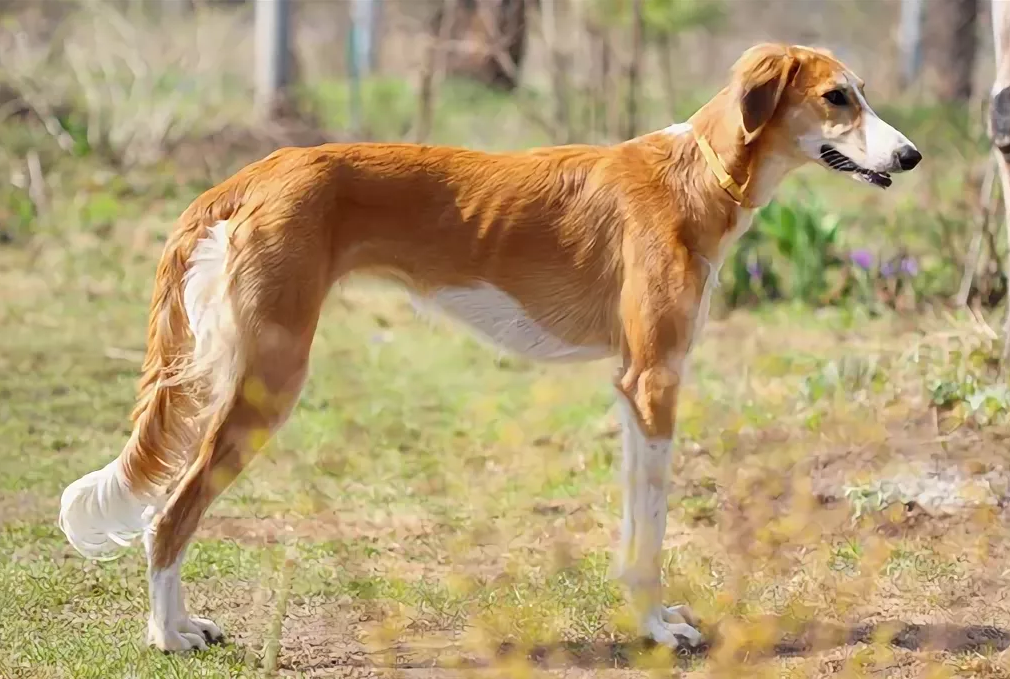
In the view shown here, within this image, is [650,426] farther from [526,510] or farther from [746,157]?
[526,510]

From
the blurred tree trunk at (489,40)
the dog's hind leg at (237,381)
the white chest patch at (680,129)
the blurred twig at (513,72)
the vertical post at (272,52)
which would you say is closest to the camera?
the dog's hind leg at (237,381)

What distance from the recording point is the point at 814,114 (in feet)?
13.5

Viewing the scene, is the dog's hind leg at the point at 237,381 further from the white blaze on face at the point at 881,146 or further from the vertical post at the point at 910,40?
the vertical post at the point at 910,40

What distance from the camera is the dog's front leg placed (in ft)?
13.3

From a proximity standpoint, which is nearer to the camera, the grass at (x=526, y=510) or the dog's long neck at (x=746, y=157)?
the grass at (x=526, y=510)

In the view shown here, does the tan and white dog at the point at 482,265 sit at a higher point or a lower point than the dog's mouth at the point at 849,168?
lower

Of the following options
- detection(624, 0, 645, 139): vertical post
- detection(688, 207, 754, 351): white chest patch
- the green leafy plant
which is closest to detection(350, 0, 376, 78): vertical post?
detection(624, 0, 645, 139): vertical post

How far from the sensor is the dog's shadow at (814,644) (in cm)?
392

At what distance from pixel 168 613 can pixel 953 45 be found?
1341cm

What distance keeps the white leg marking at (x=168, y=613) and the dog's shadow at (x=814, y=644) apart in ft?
2.87

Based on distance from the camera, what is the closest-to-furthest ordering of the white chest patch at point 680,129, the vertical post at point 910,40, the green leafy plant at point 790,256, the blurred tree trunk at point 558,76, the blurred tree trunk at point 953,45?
the white chest patch at point 680,129, the green leafy plant at point 790,256, the blurred tree trunk at point 558,76, the blurred tree trunk at point 953,45, the vertical post at point 910,40

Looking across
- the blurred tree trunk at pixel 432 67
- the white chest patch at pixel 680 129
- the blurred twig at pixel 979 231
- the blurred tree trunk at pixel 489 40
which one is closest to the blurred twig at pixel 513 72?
the blurred tree trunk at pixel 489 40

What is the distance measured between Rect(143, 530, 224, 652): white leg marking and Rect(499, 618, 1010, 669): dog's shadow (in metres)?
0.88

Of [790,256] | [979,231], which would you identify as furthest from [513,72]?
[979,231]
